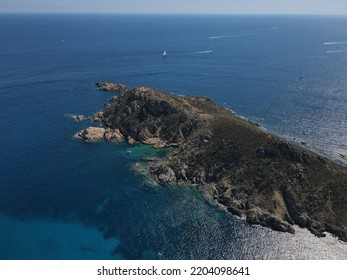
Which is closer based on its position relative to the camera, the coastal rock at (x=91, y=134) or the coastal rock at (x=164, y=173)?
the coastal rock at (x=164, y=173)

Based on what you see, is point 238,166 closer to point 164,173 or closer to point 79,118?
point 164,173

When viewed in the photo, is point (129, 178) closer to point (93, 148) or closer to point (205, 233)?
point (93, 148)

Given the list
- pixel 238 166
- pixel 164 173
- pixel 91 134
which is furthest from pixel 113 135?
pixel 238 166

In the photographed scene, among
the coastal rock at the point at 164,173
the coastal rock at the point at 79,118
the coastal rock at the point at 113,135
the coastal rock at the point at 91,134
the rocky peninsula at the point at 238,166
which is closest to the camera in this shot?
the rocky peninsula at the point at 238,166

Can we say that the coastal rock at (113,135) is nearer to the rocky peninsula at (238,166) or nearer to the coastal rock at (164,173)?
the rocky peninsula at (238,166)

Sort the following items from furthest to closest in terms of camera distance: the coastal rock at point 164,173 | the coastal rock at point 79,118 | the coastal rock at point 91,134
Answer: the coastal rock at point 79,118 < the coastal rock at point 91,134 < the coastal rock at point 164,173

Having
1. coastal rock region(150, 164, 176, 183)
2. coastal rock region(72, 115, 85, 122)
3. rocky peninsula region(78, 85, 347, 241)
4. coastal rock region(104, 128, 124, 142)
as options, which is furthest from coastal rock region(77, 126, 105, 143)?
coastal rock region(150, 164, 176, 183)

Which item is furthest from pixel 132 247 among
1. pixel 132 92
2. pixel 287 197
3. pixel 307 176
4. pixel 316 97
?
pixel 316 97

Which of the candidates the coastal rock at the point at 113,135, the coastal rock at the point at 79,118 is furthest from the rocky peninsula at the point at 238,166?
the coastal rock at the point at 79,118
